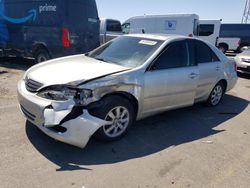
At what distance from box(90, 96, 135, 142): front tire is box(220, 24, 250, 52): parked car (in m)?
19.9

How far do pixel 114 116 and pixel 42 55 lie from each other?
5648 millimetres

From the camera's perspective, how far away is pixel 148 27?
18.0 metres

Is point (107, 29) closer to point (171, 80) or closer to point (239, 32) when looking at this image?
point (171, 80)

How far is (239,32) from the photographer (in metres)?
22.0

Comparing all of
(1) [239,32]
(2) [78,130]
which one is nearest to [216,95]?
(2) [78,130]

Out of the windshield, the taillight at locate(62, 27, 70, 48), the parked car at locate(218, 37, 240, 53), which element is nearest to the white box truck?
the parked car at locate(218, 37, 240, 53)

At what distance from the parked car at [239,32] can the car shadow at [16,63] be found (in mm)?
17028

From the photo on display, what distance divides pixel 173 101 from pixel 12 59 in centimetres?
834

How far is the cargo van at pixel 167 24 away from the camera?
53.3 ft

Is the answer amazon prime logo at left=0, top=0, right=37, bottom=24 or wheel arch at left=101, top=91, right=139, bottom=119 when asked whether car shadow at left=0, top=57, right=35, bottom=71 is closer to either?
amazon prime logo at left=0, top=0, right=37, bottom=24

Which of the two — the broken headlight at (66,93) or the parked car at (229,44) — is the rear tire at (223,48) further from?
the broken headlight at (66,93)

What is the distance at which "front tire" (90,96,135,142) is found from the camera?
3633 millimetres


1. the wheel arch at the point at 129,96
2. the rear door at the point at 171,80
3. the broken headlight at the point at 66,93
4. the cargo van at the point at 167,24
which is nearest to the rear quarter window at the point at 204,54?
the rear door at the point at 171,80

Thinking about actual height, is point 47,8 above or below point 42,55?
above
